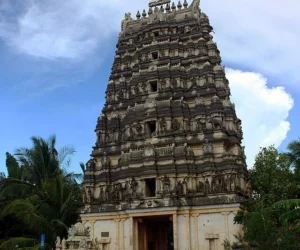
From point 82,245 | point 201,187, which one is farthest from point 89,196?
point 82,245

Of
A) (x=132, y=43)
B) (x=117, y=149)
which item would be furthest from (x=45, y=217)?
(x=132, y=43)

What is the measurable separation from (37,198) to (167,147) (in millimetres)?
10692

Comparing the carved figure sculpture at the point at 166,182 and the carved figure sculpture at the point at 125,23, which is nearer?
the carved figure sculpture at the point at 166,182

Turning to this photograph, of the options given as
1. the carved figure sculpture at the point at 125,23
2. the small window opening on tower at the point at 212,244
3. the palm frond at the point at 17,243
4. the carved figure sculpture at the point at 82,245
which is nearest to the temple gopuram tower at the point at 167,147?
the small window opening on tower at the point at 212,244

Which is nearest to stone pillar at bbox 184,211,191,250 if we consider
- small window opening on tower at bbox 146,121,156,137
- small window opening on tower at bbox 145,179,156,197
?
small window opening on tower at bbox 145,179,156,197

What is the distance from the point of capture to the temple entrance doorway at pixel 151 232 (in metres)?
30.8

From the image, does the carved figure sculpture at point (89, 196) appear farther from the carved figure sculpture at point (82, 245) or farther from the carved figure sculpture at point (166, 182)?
the carved figure sculpture at point (82, 245)

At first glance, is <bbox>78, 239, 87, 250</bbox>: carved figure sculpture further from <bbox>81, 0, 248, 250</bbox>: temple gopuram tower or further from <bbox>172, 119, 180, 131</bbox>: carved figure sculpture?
<bbox>172, 119, 180, 131</bbox>: carved figure sculpture

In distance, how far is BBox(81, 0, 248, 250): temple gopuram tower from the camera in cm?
2883

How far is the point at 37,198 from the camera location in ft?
99.0

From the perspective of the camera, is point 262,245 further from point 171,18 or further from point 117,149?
point 171,18

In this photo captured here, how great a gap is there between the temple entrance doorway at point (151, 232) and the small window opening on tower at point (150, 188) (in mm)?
1828

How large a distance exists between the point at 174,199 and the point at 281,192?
8809 millimetres

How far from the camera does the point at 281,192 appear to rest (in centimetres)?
3114
